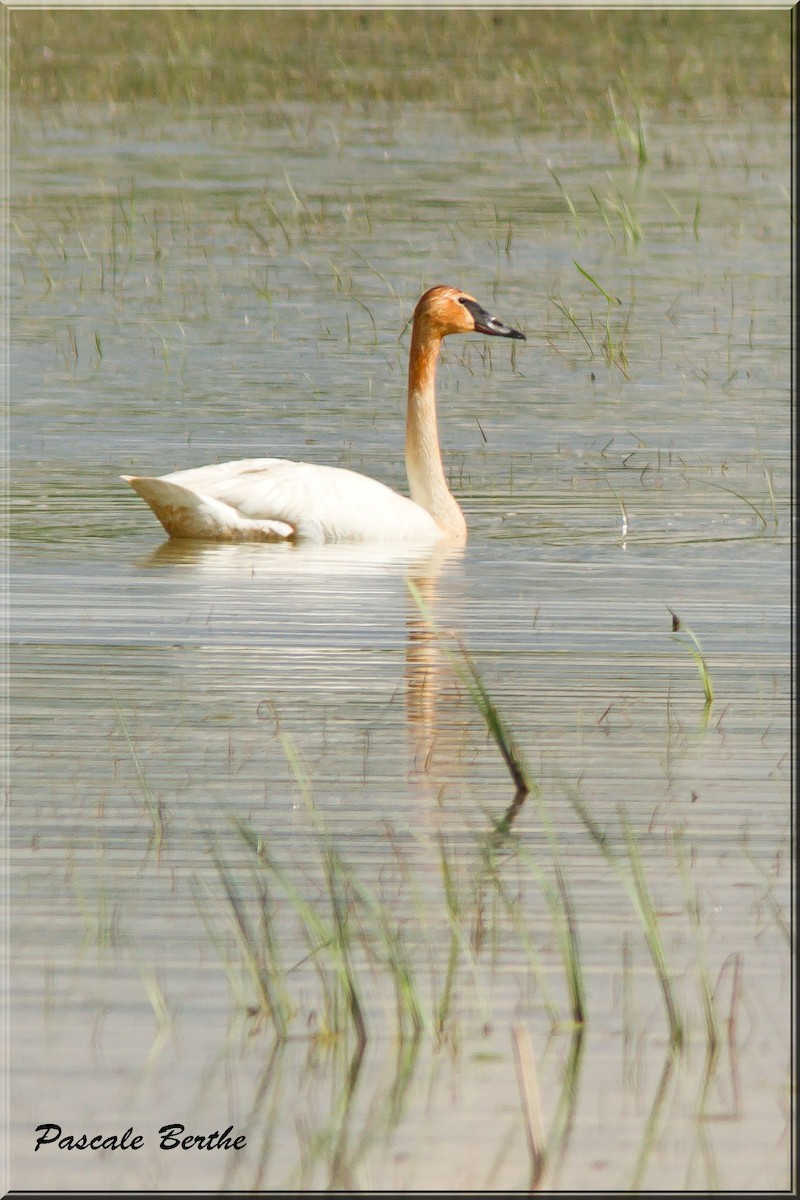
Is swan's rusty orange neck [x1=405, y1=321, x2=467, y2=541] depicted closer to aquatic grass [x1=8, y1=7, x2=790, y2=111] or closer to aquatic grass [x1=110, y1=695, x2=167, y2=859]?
aquatic grass [x1=110, y1=695, x2=167, y2=859]

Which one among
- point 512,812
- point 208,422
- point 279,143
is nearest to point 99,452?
point 208,422

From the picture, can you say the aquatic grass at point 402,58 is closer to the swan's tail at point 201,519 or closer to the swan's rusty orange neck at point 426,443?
the swan's rusty orange neck at point 426,443

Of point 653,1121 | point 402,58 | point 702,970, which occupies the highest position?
point 402,58

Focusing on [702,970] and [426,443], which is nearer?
Result: [702,970]

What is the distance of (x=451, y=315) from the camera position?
10.9m

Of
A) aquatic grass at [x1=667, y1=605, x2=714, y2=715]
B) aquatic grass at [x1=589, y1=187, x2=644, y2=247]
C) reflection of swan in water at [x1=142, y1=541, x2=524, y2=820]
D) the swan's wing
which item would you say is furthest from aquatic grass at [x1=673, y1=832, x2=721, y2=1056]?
aquatic grass at [x1=589, y1=187, x2=644, y2=247]

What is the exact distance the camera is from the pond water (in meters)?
4.39

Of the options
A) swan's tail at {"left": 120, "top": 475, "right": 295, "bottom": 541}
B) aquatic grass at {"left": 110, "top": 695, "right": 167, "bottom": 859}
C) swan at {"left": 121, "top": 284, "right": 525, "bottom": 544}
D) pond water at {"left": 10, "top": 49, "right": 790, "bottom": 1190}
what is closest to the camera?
pond water at {"left": 10, "top": 49, "right": 790, "bottom": 1190}

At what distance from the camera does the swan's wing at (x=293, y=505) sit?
9625 mm

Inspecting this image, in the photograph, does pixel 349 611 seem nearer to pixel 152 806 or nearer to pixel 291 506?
pixel 291 506

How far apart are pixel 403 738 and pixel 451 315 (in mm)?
4502

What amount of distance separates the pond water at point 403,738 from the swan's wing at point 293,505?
0.13 meters

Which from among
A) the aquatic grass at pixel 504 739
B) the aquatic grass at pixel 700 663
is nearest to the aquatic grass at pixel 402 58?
the aquatic grass at pixel 700 663

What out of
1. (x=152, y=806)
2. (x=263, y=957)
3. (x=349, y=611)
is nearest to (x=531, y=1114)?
(x=263, y=957)
